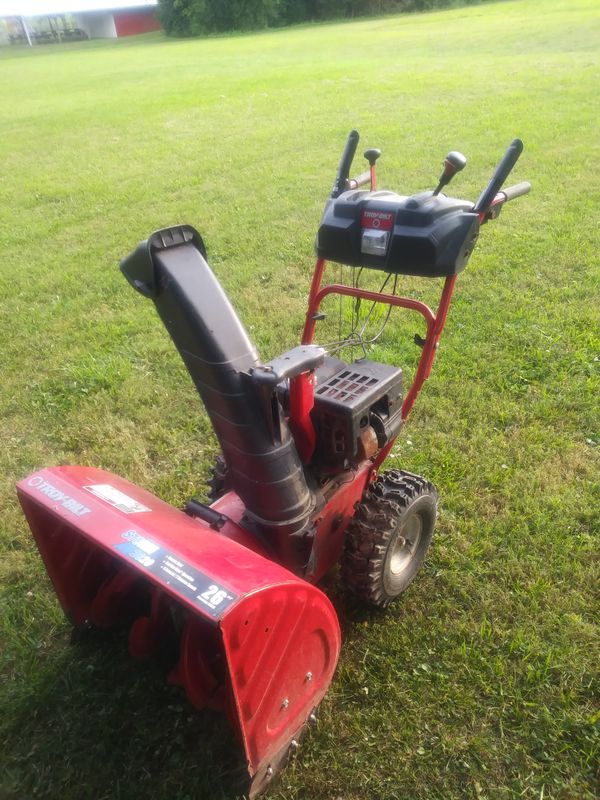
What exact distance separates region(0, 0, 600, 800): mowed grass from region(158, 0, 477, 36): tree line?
37012mm

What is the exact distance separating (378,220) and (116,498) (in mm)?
1224

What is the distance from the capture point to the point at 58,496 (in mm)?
1782

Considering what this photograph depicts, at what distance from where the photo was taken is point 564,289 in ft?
15.1

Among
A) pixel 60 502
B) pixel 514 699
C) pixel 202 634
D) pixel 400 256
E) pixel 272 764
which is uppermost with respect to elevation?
pixel 400 256

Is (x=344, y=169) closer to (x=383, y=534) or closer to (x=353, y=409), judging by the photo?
(x=353, y=409)

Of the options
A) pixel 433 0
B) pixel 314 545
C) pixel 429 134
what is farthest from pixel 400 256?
pixel 433 0

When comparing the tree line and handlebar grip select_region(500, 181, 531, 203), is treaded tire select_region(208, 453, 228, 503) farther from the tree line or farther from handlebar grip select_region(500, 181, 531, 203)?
the tree line

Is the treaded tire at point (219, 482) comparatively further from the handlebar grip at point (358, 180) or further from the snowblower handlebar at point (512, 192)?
the snowblower handlebar at point (512, 192)

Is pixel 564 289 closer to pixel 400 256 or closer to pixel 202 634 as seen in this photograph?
pixel 400 256

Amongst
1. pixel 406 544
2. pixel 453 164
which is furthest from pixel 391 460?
pixel 453 164

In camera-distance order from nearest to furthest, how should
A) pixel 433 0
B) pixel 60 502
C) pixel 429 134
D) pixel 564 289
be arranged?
1. pixel 60 502
2. pixel 564 289
3. pixel 429 134
4. pixel 433 0

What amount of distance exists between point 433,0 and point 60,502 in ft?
148

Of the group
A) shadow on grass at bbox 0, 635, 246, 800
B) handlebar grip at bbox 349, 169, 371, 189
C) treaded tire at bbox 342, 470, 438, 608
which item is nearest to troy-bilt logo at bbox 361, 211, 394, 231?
handlebar grip at bbox 349, 169, 371, 189

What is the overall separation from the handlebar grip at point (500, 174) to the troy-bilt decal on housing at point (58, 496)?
5.08ft
